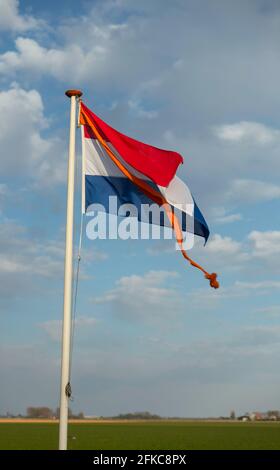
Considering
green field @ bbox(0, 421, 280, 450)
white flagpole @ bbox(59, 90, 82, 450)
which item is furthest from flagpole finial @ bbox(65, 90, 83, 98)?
green field @ bbox(0, 421, 280, 450)

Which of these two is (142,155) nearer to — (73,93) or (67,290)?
(73,93)

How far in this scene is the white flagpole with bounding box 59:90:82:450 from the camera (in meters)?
17.0

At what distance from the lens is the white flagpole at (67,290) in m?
17.0

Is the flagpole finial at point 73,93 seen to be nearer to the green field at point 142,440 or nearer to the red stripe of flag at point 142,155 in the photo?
the red stripe of flag at point 142,155

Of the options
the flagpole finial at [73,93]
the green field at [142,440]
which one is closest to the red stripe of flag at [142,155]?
the flagpole finial at [73,93]

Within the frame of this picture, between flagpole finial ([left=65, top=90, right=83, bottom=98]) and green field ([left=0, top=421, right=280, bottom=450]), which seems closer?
flagpole finial ([left=65, top=90, right=83, bottom=98])

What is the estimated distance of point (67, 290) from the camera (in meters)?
17.7

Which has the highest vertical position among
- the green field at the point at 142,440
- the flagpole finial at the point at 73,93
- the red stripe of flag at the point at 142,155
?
the flagpole finial at the point at 73,93

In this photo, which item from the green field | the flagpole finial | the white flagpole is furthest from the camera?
the green field

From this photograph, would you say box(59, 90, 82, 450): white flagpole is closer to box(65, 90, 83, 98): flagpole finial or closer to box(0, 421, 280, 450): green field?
box(65, 90, 83, 98): flagpole finial
